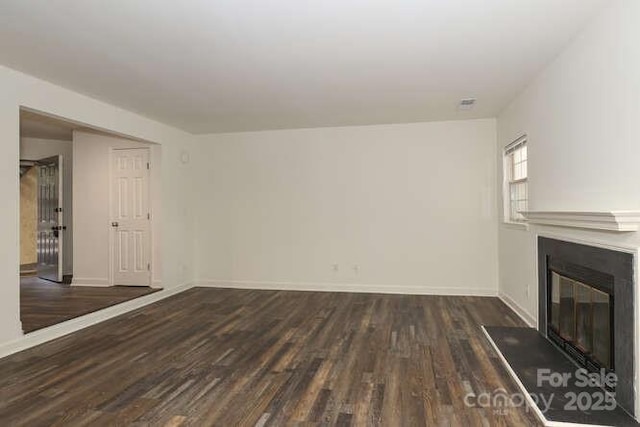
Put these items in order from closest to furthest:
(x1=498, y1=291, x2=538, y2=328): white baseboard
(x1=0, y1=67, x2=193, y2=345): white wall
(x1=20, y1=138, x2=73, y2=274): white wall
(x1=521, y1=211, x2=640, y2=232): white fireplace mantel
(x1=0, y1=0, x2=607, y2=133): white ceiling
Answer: (x1=521, y1=211, x2=640, y2=232): white fireplace mantel
(x1=0, y1=0, x2=607, y2=133): white ceiling
(x1=0, y1=67, x2=193, y2=345): white wall
(x1=498, y1=291, x2=538, y2=328): white baseboard
(x1=20, y1=138, x2=73, y2=274): white wall

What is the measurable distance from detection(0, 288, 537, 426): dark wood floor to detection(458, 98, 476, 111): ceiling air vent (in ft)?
8.30

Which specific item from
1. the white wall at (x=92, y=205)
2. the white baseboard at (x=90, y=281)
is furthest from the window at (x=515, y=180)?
the white baseboard at (x=90, y=281)

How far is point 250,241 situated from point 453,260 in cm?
320

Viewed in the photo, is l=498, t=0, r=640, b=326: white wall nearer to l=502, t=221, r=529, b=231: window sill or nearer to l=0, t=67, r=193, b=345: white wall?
l=502, t=221, r=529, b=231: window sill

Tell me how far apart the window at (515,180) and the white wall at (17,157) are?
4.81 metres

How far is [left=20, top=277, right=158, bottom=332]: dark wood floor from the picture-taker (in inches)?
158

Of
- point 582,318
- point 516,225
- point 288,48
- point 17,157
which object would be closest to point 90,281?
point 17,157

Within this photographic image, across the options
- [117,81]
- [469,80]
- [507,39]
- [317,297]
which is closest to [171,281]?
[317,297]

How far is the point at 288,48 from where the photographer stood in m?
3.05

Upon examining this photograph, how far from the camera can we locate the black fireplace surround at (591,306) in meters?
2.25

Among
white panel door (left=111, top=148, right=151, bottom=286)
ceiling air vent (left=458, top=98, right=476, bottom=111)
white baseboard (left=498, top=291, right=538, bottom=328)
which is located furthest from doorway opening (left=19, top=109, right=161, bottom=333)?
white baseboard (left=498, top=291, right=538, bottom=328)

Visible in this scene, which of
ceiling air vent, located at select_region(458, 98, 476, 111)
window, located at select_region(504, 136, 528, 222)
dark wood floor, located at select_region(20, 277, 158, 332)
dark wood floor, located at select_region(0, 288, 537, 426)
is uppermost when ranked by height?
ceiling air vent, located at select_region(458, 98, 476, 111)

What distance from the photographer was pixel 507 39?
2.93 metres

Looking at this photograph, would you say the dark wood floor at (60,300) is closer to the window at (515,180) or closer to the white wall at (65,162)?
the white wall at (65,162)
